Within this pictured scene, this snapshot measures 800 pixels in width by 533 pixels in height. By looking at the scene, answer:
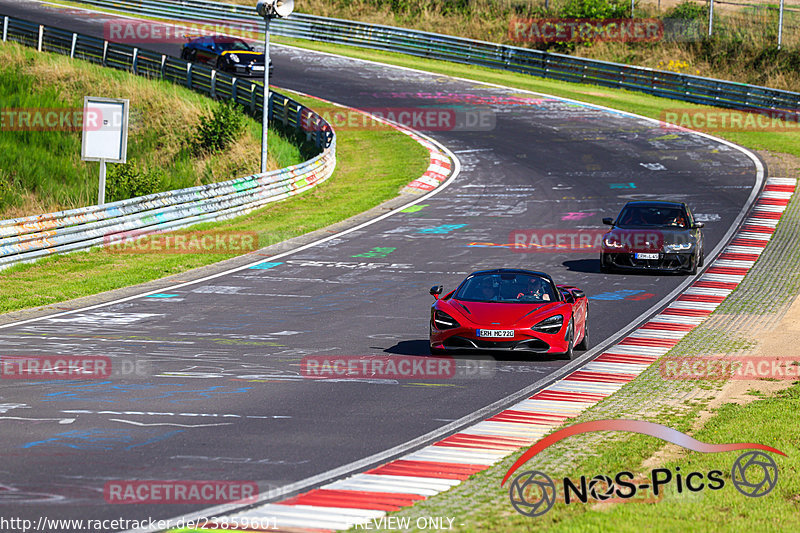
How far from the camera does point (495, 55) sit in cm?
5872

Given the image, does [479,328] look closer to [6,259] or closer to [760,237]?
[6,259]

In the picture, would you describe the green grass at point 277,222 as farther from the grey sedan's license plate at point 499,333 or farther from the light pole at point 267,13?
the grey sedan's license plate at point 499,333

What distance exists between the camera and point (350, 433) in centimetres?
1051

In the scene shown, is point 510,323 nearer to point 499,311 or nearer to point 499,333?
point 499,333

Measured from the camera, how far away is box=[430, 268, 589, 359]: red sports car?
48.7 ft

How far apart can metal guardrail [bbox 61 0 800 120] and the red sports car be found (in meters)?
36.3

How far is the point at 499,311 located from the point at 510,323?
0.35 m

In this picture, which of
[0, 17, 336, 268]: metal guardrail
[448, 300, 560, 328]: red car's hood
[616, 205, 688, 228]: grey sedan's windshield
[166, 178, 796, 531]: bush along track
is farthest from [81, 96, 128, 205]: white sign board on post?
[166, 178, 796, 531]: bush along track

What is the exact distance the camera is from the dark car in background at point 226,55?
50.1 metres

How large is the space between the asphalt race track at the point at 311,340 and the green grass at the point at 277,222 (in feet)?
5.19

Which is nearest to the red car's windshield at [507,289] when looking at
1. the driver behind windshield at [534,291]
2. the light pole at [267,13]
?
the driver behind windshield at [534,291]

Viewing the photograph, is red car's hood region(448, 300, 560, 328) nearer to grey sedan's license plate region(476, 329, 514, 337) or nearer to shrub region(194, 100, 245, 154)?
grey sedan's license plate region(476, 329, 514, 337)

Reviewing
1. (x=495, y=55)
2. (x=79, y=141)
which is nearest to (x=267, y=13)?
(x=79, y=141)

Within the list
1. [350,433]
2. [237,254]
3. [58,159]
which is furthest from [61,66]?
[350,433]
